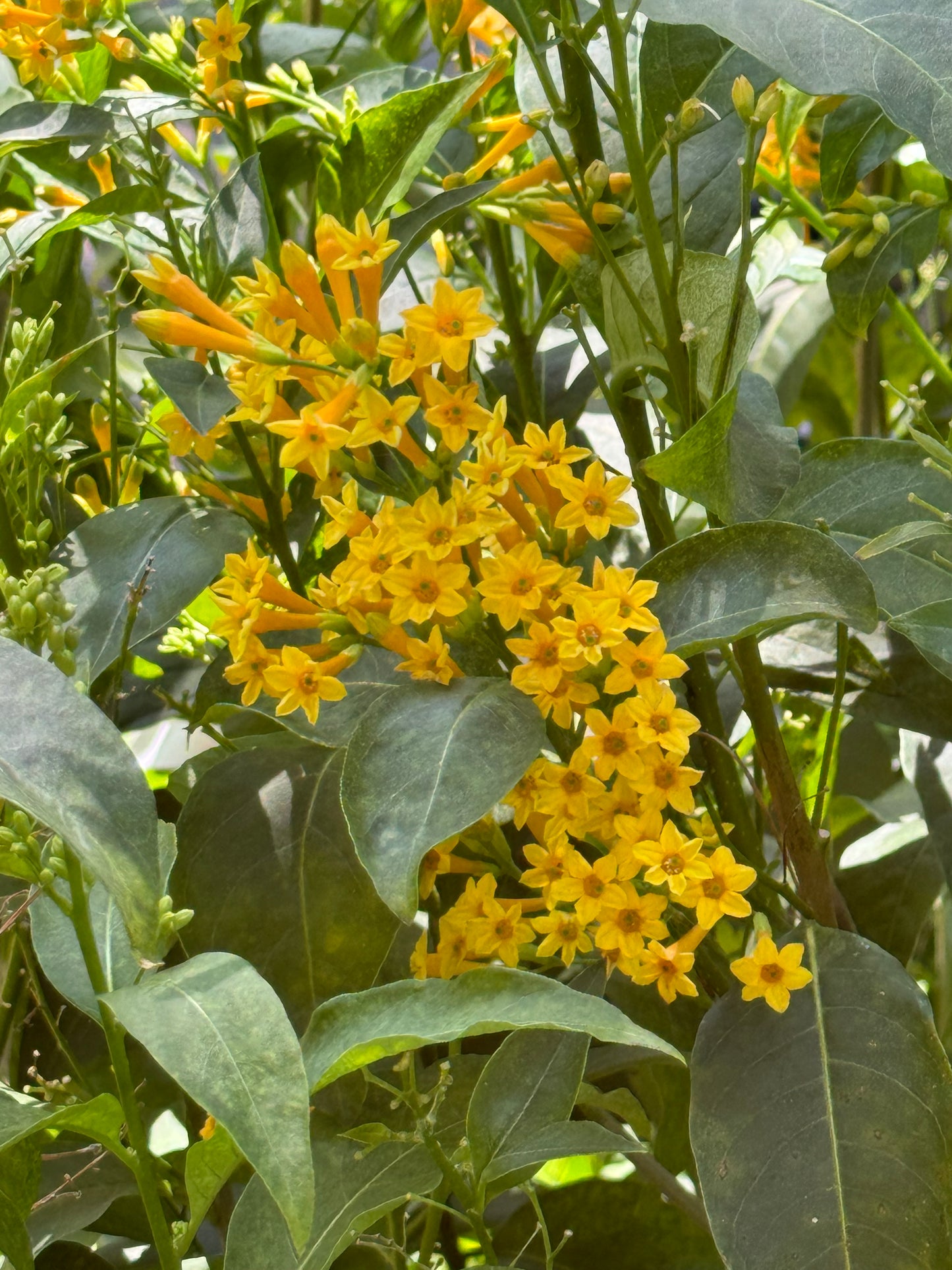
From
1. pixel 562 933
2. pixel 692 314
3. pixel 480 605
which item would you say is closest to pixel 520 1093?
pixel 562 933

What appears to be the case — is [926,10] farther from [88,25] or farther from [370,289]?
[88,25]

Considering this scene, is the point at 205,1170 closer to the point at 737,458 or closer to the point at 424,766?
the point at 424,766

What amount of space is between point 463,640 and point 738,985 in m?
0.17

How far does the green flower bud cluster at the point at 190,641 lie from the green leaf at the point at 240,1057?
0.79 ft

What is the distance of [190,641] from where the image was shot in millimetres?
585

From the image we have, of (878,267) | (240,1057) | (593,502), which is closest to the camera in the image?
(240,1057)

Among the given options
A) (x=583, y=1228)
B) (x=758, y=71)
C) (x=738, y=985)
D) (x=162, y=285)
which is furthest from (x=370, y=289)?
(x=583, y=1228)

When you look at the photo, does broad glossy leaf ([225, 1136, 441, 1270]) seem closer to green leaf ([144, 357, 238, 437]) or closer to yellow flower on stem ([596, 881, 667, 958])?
yellow flower on stem ([596, 881, 667, 958])

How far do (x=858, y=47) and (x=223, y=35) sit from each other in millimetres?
247

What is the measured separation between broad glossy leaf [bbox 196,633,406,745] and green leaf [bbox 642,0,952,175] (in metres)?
0.23

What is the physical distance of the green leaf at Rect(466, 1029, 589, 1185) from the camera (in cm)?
39

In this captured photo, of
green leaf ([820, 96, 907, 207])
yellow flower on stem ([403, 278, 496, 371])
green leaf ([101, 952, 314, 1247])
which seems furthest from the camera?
green leaf ([820, 96, 907, 207])

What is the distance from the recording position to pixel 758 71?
463mm

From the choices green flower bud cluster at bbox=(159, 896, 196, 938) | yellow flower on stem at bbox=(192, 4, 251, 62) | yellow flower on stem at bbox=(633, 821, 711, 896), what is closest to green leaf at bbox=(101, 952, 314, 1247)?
green flower bud cluster at bbox=(159, 896, 196, 938)
